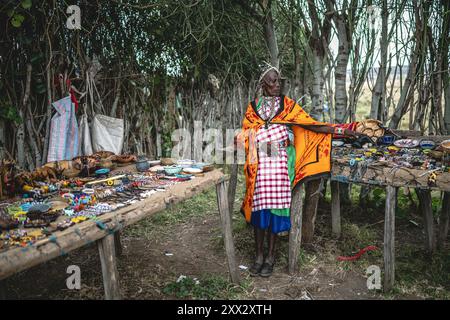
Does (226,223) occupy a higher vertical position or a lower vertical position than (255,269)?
higher

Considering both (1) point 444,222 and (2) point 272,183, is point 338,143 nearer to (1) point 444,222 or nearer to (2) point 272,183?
(2) point 272,183

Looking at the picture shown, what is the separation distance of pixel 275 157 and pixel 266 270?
0.99 meters

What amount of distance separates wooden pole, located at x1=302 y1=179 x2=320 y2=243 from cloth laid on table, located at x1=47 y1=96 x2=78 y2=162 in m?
2.62

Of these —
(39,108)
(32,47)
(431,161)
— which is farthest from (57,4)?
(431,161)

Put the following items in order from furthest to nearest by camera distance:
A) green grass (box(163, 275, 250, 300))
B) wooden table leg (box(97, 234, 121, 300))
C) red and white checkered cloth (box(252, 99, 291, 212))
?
red and white checkered cloth (box(252, 99, 291, 212)) < green grass (box(163, 275, 250, 300)) < wooden table leg (box(97, 234, 121, 300))

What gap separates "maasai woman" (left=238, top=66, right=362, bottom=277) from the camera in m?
3.16

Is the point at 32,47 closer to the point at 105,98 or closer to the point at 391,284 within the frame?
the point at 105,98

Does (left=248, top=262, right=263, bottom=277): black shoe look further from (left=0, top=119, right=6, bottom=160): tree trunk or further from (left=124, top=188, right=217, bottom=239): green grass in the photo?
(left=0, top=119, right=6, bottom=160): tree trunk

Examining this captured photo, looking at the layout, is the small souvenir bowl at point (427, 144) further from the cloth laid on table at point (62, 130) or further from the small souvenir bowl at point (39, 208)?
the cloth laid on table at point (62, 130)

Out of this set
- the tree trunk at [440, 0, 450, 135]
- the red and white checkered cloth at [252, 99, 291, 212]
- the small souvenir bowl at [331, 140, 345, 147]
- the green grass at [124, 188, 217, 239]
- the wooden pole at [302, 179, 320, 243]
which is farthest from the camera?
the green grass at [124, 188, 217, 239]

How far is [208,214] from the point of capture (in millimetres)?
4996

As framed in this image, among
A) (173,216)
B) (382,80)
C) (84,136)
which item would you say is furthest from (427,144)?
(84,136)

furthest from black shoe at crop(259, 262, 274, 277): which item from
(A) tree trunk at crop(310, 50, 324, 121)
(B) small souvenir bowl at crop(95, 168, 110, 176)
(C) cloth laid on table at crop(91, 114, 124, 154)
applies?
(C) cloth laid on table at crop(91, 114, 124, 154)

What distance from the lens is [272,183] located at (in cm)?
315
